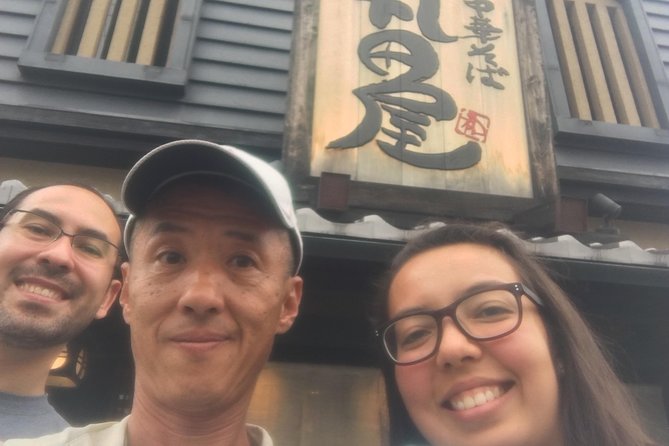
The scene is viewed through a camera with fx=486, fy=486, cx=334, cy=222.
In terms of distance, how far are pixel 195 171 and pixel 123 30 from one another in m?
3.96

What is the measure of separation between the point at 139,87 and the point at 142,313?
11.7 ft

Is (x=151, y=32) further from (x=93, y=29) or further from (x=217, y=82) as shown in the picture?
(x=217, y=82)

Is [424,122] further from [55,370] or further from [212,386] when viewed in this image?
[55,370]

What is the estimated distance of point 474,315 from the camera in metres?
1.56

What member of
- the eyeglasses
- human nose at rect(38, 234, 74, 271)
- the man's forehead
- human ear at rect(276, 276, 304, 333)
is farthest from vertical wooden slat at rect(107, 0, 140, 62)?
human ear at rect(276, 276, 304, 333)

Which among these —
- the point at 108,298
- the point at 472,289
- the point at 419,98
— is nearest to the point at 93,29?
the point at 419,98

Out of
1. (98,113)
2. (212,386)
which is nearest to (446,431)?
(212,386)

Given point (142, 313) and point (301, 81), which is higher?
point (301, 81)

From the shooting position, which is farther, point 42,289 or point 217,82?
point 217,82

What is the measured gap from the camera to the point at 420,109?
3533 millimetres

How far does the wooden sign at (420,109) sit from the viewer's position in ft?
10.8

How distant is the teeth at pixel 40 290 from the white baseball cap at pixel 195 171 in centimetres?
74

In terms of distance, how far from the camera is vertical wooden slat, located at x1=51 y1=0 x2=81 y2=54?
4.42 m

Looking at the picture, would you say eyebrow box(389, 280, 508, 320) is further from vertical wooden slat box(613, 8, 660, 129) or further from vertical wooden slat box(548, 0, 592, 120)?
vertical wooden slat box(613, 8, 660, 129)
